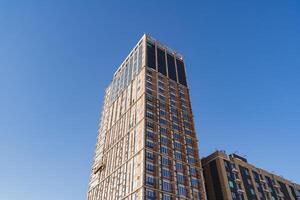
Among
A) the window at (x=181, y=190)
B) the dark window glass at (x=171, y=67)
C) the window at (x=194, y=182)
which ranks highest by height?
the dark window glass at (x=171, y=67)

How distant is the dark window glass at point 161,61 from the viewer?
10036 centimetres

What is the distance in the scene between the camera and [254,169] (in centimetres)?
9588

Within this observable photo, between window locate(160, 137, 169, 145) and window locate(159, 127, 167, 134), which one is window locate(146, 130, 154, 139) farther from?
window locate(159, 127, 167, 134)

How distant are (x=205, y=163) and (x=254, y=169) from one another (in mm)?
18414

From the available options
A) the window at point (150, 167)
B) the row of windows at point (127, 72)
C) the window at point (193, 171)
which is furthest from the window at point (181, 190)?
the row of windows at point (127, 72)

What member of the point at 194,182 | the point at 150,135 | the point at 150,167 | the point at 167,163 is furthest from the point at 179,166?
the point at 150,135

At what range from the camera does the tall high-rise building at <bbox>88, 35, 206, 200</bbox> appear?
70375 mm

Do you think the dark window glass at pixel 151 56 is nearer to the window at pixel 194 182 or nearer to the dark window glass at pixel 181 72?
the dark window glass at pixel 181 72

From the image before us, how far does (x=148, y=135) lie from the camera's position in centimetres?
7675

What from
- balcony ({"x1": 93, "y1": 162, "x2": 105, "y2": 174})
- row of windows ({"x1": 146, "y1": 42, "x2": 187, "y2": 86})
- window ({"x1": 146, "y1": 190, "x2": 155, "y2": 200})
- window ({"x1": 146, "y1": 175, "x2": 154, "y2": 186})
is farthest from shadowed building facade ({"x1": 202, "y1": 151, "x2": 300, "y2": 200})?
balcony ({"x1": 93, "y1": 162, "x2": 105, "y2": 174})

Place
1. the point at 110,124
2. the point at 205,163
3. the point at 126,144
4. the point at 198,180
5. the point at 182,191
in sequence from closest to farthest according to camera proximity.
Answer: the point at 182,191 → the point at 198,180 → the point at 126,144 → the point at 205,163 → the point at 110,124

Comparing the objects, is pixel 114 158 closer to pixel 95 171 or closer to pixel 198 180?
pixel 95 171

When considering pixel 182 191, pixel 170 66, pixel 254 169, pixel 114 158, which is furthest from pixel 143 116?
pixel 254 169

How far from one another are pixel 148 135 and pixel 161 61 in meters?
35.3
